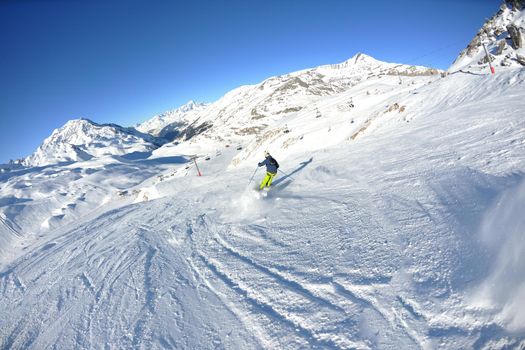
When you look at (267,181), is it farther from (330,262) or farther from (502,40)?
(502,40)

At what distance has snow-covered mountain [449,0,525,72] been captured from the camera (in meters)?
38.4

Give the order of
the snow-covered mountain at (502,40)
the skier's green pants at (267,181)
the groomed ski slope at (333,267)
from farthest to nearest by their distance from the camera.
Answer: the snow-covered mountain at (502,40)
the skier's green pants at (267,181)
the groomed ski slope at (333,267)

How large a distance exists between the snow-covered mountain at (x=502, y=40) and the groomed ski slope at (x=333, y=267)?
35746 millimetres

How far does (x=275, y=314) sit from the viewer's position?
197 inches

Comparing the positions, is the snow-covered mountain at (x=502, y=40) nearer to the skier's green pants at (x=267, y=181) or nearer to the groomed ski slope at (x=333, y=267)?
the groomed ski slope at (x=333, y=267)

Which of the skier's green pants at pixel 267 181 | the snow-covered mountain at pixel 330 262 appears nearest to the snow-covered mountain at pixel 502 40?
the snow-covered mountain at pixel 330 262

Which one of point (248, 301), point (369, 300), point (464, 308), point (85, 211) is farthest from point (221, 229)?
point (85, 211)

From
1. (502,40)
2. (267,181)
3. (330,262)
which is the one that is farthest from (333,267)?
(502,40)

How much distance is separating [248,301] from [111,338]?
3.14 m

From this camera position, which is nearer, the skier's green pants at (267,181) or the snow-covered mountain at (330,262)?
the snow-covered mountain at (330,262)

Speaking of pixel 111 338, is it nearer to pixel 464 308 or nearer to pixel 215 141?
pixel 464 308

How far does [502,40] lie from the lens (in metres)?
43.3

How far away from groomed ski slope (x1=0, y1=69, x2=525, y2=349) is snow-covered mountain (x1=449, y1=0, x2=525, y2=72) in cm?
3575

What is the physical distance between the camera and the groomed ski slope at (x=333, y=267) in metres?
4.12
